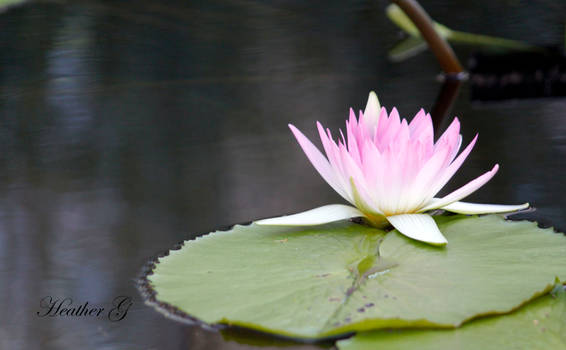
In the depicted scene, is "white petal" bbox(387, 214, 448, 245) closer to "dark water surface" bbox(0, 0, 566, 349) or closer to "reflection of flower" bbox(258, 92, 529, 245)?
"reflection of flower" bbox(258, 92, 529, 245)

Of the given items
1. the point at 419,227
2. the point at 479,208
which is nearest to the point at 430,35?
the point at 479,208

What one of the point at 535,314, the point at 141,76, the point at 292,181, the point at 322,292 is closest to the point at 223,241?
the point at 322,292

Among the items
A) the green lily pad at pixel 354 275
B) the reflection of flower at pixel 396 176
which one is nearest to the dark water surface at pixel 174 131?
the green lily pad at pixel 354 275

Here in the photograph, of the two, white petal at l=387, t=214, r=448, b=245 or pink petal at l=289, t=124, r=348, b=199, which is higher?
pink petal at l=289, t=124, r=348, b=199

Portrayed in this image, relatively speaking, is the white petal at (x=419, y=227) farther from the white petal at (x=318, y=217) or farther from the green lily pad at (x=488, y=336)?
the green lily pad at (x=488, y=336)

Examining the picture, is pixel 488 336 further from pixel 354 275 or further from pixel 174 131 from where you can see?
pixel 174 131

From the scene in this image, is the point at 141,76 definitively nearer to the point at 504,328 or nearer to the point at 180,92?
the point at 180,92

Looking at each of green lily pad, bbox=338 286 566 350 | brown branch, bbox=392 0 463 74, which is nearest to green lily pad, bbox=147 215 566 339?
green lily pad, bbox=338 286 566 350
